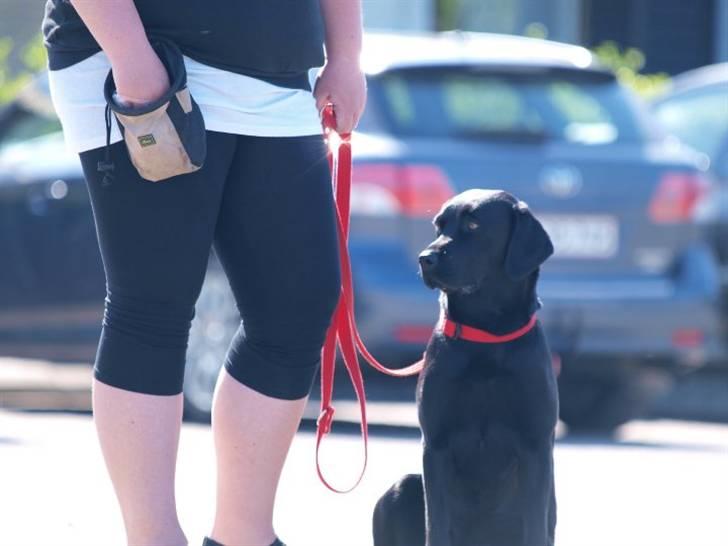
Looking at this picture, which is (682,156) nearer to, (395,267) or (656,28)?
(395,267)

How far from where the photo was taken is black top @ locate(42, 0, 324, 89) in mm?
3262

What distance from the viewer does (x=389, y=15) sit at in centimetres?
1536

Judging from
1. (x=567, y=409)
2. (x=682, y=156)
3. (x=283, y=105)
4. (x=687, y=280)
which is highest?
(x=283, y=105)

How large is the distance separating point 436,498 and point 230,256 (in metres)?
0.66

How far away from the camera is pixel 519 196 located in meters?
6.85

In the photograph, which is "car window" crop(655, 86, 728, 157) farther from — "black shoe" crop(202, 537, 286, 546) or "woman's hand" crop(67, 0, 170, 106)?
"woman's hand" crop(67, 0, 170, 106)

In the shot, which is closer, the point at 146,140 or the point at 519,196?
the point at 146,140

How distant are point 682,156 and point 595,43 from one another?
970 centimetres

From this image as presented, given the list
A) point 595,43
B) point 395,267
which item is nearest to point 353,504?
point 395,267

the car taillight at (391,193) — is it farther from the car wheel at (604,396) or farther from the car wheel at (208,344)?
the car wheel at (604,396)

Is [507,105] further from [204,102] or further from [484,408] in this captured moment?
[204,102]

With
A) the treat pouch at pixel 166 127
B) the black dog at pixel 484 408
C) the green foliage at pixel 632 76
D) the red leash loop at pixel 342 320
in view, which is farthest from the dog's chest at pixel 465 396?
the green foliage at pixel 632 76

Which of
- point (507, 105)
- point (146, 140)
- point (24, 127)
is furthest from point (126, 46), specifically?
point (24, 127)

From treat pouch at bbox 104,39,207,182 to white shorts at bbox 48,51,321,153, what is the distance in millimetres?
69
